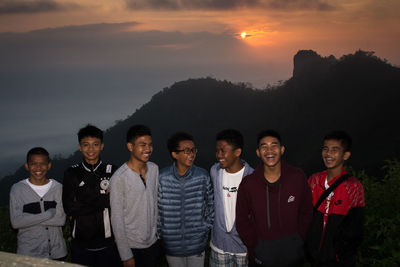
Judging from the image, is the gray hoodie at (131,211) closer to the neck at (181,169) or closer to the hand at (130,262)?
the hand at (130,262)

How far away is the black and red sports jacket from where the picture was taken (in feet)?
12.2

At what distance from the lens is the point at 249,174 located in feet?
13.1

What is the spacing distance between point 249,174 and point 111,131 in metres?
108

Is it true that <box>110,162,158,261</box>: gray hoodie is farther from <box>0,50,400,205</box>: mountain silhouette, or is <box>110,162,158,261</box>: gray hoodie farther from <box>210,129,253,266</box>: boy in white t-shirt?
<box>0,50,400,205</box>: mountain silhouette

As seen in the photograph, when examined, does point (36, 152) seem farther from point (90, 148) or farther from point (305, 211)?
point (305, 211)

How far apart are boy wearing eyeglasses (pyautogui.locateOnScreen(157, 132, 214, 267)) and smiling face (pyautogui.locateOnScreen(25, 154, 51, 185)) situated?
138 cm

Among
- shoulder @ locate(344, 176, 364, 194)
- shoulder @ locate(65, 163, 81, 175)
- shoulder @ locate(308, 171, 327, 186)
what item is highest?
shoulder @ locate(65, 163, 81, 175)


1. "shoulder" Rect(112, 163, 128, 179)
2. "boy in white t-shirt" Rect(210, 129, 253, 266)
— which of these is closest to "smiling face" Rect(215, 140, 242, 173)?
"boy in white t-shirt" Rect(210, 129, 253, 266)

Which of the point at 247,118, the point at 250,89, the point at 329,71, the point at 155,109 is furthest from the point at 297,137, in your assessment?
the point at 155,109

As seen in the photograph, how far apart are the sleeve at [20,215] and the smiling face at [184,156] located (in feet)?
5.07

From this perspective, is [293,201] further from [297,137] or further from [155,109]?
[155,109]

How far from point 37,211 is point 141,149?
1.40 meters

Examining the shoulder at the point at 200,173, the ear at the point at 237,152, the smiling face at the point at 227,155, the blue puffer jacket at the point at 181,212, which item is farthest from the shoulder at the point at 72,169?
the ear at the point at 237,152

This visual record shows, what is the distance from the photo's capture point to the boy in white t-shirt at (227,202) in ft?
13.8
